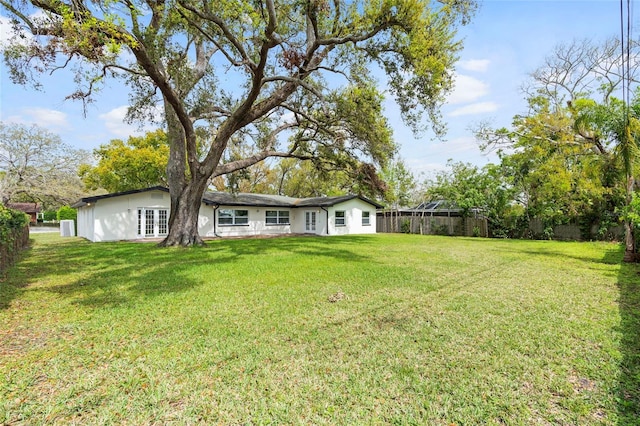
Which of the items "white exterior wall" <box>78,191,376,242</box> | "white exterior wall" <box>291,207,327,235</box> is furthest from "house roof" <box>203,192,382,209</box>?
"white exterior wall" <box>291,207,327,235</box>

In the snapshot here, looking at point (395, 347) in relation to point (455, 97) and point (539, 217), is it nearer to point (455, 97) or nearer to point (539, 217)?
point (455, 97)

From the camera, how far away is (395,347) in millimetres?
3693

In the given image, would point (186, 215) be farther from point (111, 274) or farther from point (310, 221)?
point (310, 221)

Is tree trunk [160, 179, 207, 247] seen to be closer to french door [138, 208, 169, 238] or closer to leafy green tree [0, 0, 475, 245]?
leafy green tree [0, 0, 475, 245]

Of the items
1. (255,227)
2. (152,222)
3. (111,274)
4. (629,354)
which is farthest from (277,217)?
(629,354)

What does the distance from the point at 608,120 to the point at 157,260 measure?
1952cm

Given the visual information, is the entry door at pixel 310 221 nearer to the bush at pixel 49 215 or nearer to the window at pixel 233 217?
the window at pixel 233 217

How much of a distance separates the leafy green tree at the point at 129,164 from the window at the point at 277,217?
444 inches

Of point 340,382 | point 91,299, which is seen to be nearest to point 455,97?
point 340,382

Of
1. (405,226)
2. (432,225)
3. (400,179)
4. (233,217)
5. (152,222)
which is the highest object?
(400,179)

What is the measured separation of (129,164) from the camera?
92.3 feet

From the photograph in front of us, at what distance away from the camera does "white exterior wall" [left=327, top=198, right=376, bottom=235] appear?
23.1 metres

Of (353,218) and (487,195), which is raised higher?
(487,195)

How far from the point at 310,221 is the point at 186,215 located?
11.4 meters
